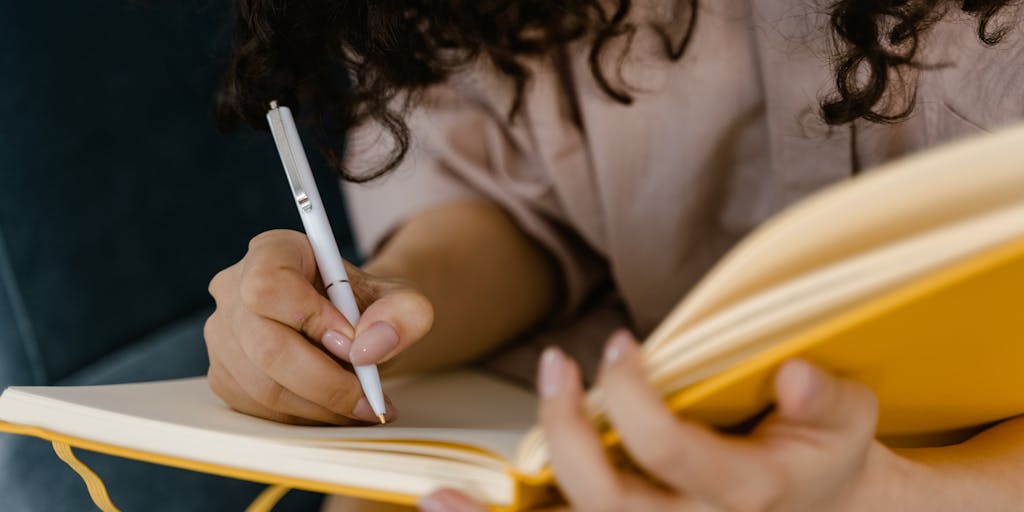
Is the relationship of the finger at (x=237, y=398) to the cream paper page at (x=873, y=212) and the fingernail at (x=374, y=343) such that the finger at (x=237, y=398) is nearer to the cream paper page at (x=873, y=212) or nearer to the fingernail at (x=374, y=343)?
the fingernail at (x=374, y=343)

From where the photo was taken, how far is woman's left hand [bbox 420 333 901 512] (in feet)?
0.97

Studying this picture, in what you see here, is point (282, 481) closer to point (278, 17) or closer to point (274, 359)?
point (274, 359)

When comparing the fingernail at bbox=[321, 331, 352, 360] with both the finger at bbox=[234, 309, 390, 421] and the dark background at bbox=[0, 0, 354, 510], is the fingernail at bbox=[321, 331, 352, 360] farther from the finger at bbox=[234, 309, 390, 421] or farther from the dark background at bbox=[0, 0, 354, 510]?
the dark background at bbox=[0, 0, 354, 510]

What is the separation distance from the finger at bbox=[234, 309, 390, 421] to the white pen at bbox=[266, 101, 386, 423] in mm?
11

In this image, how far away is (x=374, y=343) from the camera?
0.41 meters

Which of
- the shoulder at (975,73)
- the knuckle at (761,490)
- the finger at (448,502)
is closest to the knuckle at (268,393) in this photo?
the finger at (448,502)

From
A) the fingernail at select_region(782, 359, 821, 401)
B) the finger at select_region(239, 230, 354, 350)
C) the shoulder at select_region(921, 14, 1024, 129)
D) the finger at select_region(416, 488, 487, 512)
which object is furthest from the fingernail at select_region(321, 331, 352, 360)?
the shoulder at select_region(921, 14, 1024, 129)

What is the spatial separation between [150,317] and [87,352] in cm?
6

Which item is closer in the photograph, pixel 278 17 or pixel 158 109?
pixel 278 17

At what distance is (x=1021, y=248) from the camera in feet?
0.87

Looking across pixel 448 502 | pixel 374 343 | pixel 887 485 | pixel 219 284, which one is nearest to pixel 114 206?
pixel 219 284

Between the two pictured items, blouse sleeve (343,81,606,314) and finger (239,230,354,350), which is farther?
blouse sleeve (343,81,606,314)

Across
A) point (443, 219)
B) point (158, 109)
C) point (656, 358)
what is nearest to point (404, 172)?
point (443, 219)

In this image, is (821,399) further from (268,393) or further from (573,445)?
(268,393)
